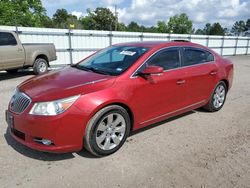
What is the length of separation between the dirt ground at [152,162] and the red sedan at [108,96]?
0.26 meters

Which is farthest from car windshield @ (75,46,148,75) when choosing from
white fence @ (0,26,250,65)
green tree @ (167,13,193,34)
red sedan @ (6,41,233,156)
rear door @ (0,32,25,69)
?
green tree @ (167,13,193,34)

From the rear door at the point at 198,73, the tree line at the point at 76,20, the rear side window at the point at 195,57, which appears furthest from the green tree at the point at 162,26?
the rear door at the point at 198,73

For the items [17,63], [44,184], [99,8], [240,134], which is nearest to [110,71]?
[44,184]

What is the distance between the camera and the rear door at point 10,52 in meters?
8.40

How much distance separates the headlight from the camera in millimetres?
2848

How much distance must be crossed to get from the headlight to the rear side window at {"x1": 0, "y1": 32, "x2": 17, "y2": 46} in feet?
22.1

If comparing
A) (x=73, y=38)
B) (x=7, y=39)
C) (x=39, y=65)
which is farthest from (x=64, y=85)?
(x=73, y=38)

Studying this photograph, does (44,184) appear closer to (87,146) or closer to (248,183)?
(87,146)

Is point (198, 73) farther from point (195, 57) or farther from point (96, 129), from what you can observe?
point (96, 129)

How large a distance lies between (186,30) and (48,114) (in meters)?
80.6

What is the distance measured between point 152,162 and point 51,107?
152cm

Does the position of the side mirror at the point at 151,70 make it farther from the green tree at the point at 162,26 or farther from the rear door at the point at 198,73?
the green tree at the point at 162,26

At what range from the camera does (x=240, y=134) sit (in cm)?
413

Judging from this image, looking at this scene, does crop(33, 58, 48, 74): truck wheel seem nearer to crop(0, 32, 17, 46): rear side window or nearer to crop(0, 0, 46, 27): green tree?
crop(0, 32, 17, 46): rear side window
